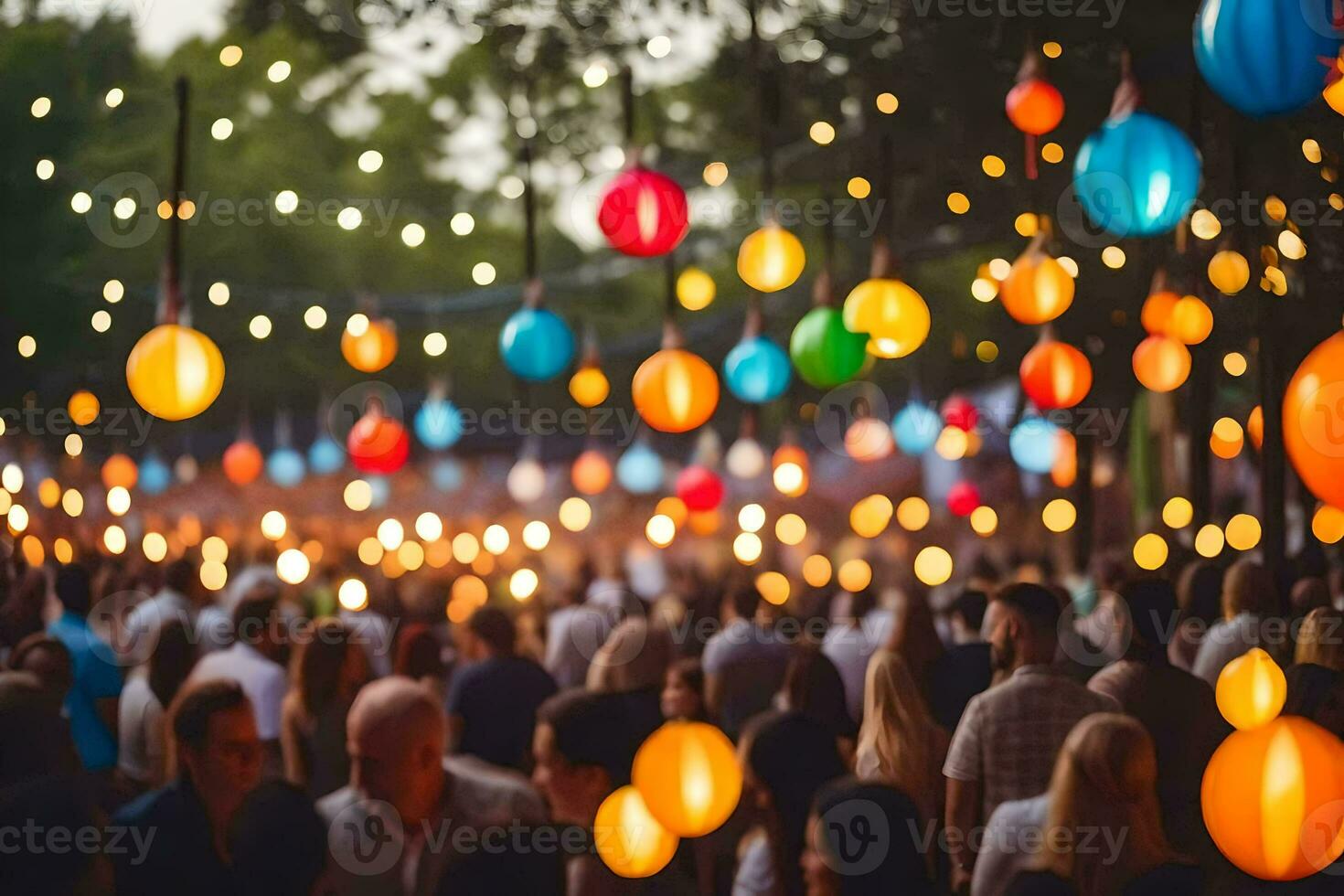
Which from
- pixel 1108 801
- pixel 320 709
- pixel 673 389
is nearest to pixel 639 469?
pixel 673 389

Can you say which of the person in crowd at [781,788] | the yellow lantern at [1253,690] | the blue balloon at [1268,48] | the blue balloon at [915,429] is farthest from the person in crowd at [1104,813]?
the blue balloon at [915,429]

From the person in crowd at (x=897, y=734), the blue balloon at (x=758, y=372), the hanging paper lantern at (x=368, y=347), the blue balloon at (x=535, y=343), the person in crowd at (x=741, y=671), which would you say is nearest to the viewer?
the person in crowd at (x=897, y=734)

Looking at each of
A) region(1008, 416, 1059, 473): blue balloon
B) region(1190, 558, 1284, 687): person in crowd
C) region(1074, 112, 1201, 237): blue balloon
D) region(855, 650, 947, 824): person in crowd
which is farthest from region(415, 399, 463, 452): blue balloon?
region(1074, 112, 1201, 237): blue balloon

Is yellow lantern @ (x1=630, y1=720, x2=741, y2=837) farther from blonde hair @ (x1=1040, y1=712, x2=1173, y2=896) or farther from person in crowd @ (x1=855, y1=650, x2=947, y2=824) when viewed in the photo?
person in crowd @ (x1=855, y1=650, x2=947, y2=824)

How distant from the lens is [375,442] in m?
10.6

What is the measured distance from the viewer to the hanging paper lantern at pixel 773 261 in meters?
6.52

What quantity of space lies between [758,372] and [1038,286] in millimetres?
1324

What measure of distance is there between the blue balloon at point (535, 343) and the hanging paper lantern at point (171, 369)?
5.07 ft

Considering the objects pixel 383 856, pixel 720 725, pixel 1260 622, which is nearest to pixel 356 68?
pixel 720 725

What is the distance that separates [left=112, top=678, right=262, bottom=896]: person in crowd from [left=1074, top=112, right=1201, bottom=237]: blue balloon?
116 inches

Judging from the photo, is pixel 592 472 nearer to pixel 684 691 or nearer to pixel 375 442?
pixel 375 442

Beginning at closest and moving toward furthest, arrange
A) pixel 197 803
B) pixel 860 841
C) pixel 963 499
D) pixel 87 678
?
pixel 860 841, pixel 197 803, pixel 87 678, pixel 963 499

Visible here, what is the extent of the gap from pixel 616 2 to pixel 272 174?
15958 millimetres

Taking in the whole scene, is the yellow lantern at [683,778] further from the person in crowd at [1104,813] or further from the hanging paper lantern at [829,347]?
the hanging paper lantern at [829,347]
